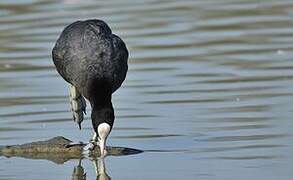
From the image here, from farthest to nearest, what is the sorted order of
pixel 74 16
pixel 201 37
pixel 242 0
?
pixel 242 0 → pixel 74 16 → pixel 201 37

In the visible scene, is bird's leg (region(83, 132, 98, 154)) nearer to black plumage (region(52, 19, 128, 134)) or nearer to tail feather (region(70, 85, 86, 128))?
black plumage (region(52, 19, 128, 134))

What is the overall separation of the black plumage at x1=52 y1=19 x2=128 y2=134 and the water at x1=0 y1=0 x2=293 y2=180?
0.37m

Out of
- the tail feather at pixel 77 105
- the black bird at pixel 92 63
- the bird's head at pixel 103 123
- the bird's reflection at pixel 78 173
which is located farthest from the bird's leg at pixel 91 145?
the tail feather at pixel 77 105

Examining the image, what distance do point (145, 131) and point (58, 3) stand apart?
7303mm

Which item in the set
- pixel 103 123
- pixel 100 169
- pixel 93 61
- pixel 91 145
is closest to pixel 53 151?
pixel 91 145

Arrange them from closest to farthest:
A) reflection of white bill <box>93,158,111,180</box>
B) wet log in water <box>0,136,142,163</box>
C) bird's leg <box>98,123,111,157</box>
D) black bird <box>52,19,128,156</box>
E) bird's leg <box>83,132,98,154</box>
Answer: reflection of white bill <box>93,158,111,180</box>
bird's leg <box>98,123,111,157</box>
wet log in water <box>0,136,142,163</box>
bird's leg <box>83,132,98,154</box>
black bird <box>52,19,128,156</box>

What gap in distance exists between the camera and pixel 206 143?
325 inches

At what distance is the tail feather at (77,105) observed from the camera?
8.92 metres

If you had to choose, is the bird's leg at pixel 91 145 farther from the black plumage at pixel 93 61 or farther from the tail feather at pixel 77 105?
the tail feather at pixel 77 105

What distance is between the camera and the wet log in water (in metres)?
8.09

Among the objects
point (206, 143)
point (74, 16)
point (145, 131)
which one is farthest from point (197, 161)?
point (74, 16)

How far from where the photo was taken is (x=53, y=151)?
822 centimetres

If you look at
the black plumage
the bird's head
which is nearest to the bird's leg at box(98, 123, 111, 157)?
the bird's head

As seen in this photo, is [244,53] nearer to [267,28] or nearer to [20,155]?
[267,28]
